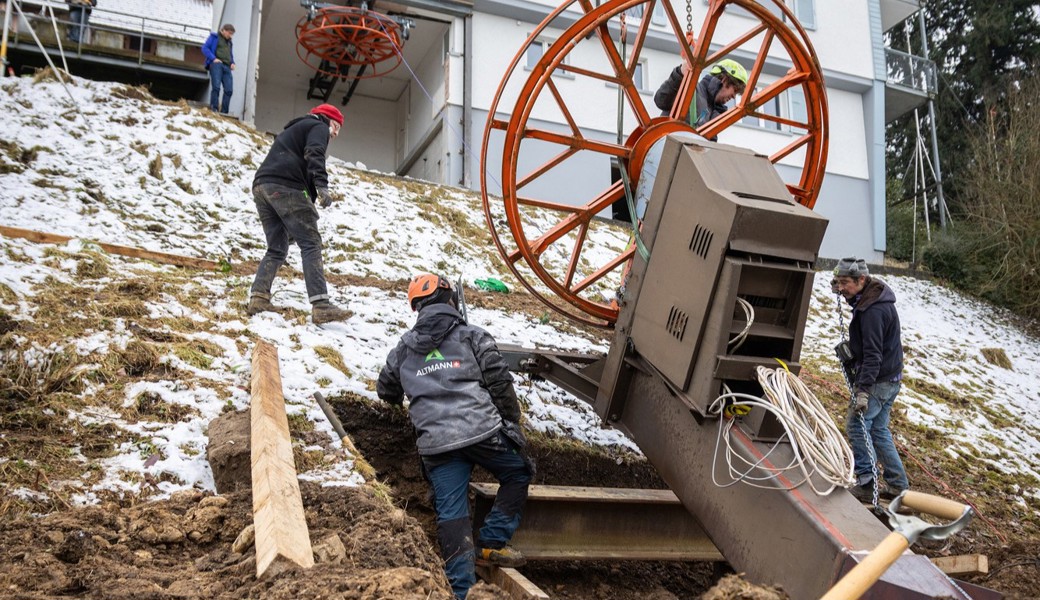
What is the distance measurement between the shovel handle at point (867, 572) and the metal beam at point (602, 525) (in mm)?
3085

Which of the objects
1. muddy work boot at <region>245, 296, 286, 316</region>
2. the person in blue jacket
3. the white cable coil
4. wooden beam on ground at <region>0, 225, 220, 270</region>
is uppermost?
the person in blue jacket

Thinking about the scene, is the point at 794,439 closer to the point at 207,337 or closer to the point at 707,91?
the point at 707,91

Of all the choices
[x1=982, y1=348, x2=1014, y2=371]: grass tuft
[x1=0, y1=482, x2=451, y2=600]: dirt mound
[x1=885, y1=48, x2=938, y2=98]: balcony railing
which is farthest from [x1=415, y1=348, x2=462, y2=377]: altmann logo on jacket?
[x1=885, y1=48, x2=938, y2=98]: balcony railing

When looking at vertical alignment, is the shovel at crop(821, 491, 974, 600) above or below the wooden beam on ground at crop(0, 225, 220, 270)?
above

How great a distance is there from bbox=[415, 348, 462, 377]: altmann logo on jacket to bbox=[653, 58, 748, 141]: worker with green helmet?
8.69 feet

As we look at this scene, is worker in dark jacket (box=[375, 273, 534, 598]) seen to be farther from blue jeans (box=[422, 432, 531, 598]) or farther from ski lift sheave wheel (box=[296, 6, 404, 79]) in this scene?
ski lift sheave wheel (box=[296, 6, 404, 79])

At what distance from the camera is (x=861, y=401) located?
6086 mm

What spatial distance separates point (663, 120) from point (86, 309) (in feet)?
14.1

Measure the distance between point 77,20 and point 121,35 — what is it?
72 centimetres

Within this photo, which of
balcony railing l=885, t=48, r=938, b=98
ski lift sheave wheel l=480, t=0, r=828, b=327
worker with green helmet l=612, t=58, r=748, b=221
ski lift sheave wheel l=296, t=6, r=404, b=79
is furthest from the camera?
balcony railing l=885, t=48, r=938, b=98

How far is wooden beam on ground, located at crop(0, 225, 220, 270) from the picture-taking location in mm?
7254

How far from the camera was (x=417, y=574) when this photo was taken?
3.16m

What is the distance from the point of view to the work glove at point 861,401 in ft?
20.0

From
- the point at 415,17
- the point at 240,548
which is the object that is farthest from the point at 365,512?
the point at 415,17
